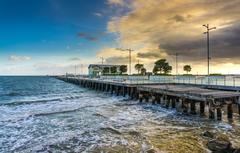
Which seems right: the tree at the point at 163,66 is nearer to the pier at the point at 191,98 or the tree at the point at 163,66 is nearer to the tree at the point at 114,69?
the tree at the point at 114,69

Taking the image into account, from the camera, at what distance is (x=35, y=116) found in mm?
19047

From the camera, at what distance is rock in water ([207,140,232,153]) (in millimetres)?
9047

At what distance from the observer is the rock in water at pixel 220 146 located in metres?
9.05

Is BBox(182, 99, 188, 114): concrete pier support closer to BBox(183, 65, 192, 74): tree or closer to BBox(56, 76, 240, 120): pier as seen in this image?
BBox(56, 76, 240, 120): pier

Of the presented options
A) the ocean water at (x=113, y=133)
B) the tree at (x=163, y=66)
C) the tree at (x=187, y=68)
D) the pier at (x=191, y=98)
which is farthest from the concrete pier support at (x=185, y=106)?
the tree at (x=187, y=68)

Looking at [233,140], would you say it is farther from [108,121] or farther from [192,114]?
[108,121]

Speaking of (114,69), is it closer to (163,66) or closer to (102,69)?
(102,69)

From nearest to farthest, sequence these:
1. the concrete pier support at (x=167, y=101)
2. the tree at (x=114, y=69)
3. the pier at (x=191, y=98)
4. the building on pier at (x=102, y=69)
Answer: the pier at (x=191, y=98)
the concrete pier support at (x=167, y=101)
the building on pier at (x=102, y=69)
the tree at (x=114, y=69)

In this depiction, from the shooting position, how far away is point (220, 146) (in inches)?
369

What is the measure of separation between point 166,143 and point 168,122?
15.6 ft

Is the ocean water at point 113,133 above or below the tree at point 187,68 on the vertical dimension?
below

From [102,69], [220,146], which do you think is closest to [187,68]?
[102,69]

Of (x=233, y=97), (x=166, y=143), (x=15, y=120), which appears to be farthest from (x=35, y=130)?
(x=233, y=97)

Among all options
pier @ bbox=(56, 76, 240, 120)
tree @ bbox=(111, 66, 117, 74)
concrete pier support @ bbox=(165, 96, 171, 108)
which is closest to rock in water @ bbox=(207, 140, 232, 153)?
Result: pier @ bbox=(56, 76, 240, 120)
